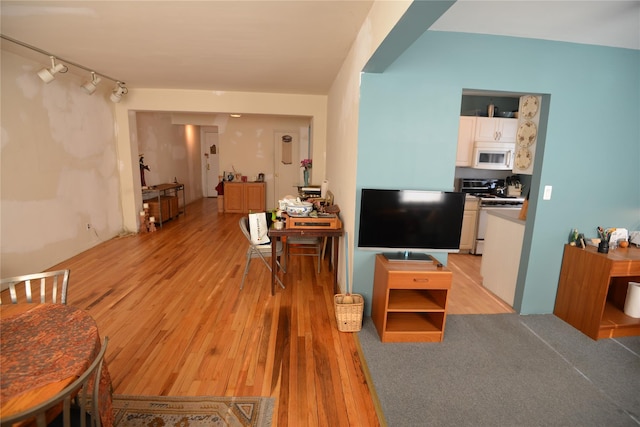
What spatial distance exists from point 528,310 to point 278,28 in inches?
136

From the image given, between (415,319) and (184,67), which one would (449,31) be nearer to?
(415,319)

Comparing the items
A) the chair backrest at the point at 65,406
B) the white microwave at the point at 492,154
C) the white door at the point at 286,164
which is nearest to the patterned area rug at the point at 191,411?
the chair backrest at the point at 65,406

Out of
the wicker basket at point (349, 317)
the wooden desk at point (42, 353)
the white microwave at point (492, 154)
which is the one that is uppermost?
the white microwave at point (492, 154)

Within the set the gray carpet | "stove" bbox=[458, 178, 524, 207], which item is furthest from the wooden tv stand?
"stove" bbox=[458, 178, 524, 207]

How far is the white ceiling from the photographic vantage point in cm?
221

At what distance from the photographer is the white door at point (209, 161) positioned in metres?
9.96

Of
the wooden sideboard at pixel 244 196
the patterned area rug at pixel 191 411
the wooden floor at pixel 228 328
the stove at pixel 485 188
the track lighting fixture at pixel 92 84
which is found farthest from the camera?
the wooden sideboard at pixel 244 196

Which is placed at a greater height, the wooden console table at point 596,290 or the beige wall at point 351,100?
the beige wall at point 351,100

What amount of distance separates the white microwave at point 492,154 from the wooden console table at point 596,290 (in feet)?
7.31

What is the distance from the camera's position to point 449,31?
2619 mm

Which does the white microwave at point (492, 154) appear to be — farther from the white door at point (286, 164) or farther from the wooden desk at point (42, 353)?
the wooden desk at point (42, 353)

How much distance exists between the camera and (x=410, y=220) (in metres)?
2.62

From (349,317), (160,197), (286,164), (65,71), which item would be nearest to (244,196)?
(286,164)

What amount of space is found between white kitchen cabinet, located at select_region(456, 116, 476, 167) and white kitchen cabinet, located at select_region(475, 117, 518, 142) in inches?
3.3
